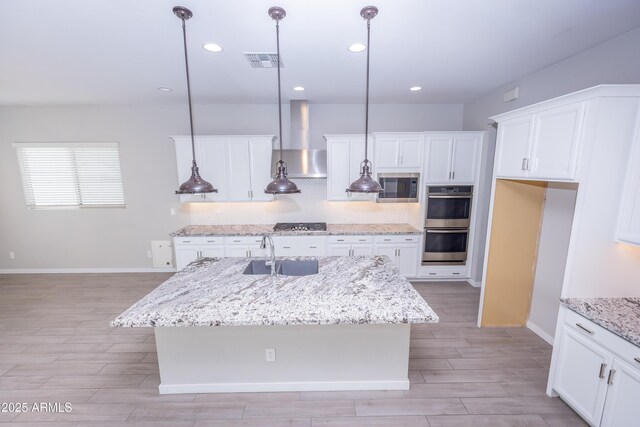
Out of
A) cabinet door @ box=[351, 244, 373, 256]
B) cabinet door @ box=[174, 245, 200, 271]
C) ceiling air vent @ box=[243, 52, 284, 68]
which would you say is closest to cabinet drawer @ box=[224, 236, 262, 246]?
cabinet door @ box=[174, 245, 200, 271]

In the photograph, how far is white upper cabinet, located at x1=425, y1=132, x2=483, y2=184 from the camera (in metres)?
4.09

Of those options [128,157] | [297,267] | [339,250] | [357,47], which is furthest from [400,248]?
[128,157]

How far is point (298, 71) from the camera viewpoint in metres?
2.96

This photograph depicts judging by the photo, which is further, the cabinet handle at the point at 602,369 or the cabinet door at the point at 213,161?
the cabinet door at the point at 213,161

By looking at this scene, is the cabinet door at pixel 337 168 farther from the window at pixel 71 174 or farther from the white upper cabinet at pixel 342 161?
the window at pixel 71 174

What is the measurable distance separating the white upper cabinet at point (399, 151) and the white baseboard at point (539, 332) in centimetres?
246

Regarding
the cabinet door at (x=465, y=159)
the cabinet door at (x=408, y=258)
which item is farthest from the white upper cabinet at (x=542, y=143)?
the cabinet door at (x=408, y=258)

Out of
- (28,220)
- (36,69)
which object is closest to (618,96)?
(36,69)

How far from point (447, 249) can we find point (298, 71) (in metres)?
3.44

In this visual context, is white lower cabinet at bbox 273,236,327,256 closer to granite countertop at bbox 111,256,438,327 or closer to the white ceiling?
granite countertop at bbox 111,256,438,327

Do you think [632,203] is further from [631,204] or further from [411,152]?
[411,152]

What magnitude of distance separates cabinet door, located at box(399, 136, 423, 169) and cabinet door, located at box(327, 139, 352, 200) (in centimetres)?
84

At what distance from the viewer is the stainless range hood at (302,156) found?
4191 mm

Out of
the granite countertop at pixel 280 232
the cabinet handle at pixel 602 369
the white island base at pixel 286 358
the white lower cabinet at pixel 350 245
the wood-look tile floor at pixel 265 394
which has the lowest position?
the wood-look tile floor at pixel 265 394
